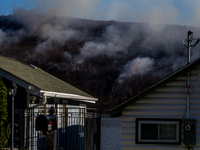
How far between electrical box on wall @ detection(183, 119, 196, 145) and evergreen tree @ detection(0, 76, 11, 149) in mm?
6538

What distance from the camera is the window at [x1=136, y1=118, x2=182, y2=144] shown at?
395 inches

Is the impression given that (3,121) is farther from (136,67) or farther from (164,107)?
(136,67)

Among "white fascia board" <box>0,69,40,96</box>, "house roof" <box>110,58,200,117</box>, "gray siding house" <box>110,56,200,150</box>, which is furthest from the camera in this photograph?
"white fascia board" <box>0,69,40,96</box>

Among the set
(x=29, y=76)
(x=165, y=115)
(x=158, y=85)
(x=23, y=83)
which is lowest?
(x=165, y=115)

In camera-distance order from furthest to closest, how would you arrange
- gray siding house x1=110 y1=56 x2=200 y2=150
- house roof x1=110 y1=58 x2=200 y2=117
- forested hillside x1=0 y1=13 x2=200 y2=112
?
forested hillside x1=0 y1=13 x2=200 y2=112
gray siding house x1=110 y1=56 x2=200 y2=150
house roof x1=110 y1=58 x2=200 y2=117

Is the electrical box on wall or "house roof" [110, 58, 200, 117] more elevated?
"house roof" [110, 58, 200, 117]

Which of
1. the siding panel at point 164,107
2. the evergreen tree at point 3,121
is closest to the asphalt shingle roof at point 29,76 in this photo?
the evergreen tree at point 3,121

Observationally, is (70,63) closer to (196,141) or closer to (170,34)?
(170,34)

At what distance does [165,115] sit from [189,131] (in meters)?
0.87

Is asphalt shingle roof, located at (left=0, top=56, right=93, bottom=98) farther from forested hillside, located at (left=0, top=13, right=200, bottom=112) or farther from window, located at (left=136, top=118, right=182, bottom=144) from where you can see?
forested hillside, located at (left=0, top=13, right=200, bottom=112)

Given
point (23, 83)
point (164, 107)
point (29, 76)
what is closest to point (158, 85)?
point (164, 107)

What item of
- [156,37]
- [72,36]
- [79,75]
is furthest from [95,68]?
[156,37]

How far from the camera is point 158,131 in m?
10.1

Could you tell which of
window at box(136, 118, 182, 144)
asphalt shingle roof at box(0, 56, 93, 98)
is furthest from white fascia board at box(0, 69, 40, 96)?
window at box(136, 118, 182, 144)
